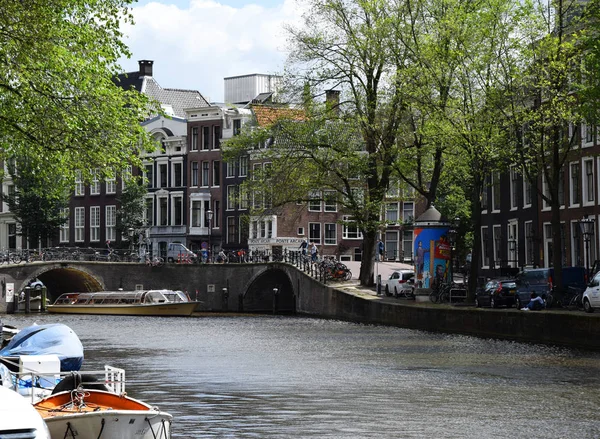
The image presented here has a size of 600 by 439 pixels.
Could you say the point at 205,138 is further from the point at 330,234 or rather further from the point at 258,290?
the point at 258,290

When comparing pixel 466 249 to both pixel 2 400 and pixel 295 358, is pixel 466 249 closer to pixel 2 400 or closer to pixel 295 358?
pixel 295 358

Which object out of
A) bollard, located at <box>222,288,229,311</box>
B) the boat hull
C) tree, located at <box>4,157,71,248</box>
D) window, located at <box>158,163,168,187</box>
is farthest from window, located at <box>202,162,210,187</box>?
the boat hull

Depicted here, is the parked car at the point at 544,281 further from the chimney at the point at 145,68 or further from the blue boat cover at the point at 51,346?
the chimney at the point at 145,68

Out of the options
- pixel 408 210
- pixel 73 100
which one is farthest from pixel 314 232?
pixel 73 100

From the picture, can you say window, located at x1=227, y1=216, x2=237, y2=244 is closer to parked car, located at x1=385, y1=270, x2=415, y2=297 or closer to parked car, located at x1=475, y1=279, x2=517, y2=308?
parked car, located at x1=385, y1=270, x2=415, y2=297

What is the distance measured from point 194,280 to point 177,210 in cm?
1200

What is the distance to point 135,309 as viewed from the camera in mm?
72312

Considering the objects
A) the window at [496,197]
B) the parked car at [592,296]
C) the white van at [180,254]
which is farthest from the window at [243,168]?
the parked car at [592,296]

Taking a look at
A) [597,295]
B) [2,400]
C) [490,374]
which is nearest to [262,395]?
[490,374]

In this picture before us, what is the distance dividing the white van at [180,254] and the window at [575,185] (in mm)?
35237

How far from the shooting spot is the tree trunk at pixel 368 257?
60.7 metres

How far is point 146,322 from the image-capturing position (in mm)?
61344

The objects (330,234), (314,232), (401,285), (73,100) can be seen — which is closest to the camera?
(73,100)

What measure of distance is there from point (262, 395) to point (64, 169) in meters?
11.2
